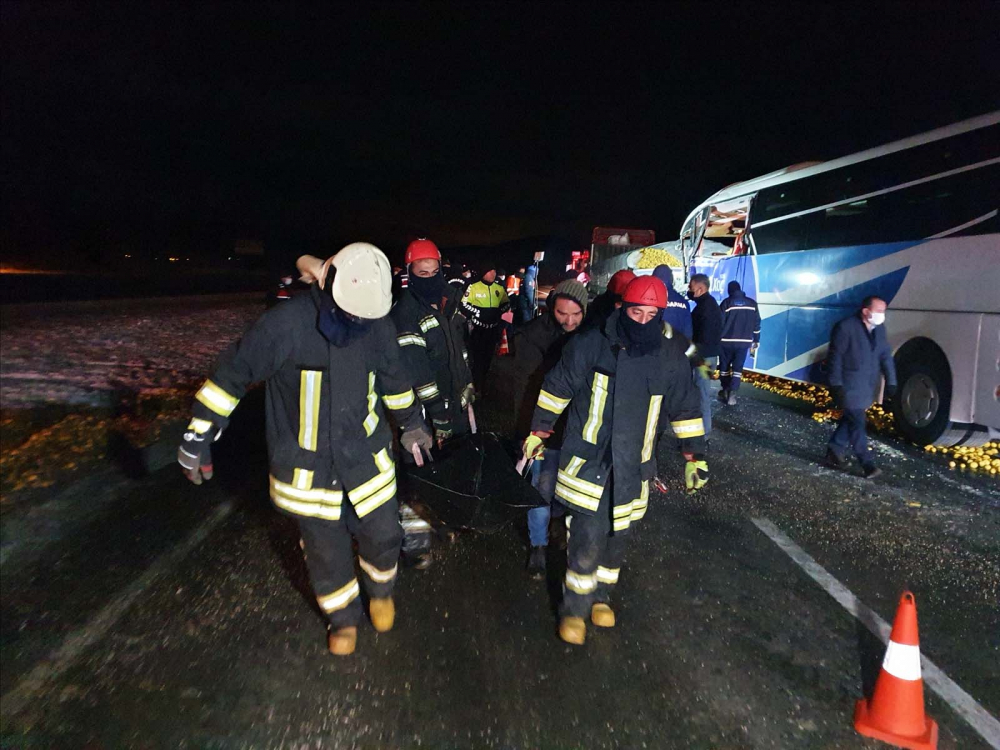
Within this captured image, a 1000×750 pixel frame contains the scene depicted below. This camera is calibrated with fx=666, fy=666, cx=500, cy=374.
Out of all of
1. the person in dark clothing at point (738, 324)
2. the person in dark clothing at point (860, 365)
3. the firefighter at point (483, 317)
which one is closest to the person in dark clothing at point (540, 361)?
the person in dark clothing at point (860, 365)

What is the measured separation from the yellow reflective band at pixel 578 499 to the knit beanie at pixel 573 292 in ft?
4.42

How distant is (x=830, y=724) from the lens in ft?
9.27

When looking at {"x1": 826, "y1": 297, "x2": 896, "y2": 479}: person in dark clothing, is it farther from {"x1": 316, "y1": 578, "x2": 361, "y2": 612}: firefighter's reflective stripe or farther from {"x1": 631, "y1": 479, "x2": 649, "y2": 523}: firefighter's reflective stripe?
{"x1": 316, "y1": 578, "x2": 361, "y2": 612}: firefighter's reflective stripe

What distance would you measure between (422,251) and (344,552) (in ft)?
7.17

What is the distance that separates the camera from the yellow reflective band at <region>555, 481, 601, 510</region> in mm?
3334

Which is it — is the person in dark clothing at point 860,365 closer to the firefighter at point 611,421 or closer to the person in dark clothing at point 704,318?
the person in dark clothing at point 704,318

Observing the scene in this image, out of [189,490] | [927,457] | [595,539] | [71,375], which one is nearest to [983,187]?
[927,457]

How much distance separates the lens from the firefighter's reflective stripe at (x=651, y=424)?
10.9 feet

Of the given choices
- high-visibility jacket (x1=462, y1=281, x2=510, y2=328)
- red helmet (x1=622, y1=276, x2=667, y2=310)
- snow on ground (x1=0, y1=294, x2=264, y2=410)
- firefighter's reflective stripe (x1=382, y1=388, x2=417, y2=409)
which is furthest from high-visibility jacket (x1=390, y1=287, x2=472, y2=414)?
snow on ground (x1=0, y1=294, x2=264, y2=410)

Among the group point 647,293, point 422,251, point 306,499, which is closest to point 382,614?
point 306,499

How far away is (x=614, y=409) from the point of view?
3273 mm

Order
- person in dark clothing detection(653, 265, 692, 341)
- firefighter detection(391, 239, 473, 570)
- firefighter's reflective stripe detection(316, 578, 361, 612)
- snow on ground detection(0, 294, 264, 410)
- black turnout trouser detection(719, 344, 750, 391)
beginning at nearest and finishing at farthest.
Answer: firefighter's reflective stripe detection(316, 578, 361, 612)
firefighter detection(391, 239, 473, 570)
person in dark clothing detection(653, 265, 692, 341)
snow on ground detection(0, 294, 264, 410)
black turnout trouser detection(719, 344, 750, 391)

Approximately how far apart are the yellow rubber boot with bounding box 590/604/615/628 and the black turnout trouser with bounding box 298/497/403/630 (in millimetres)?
1128

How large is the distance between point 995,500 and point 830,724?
418cm
